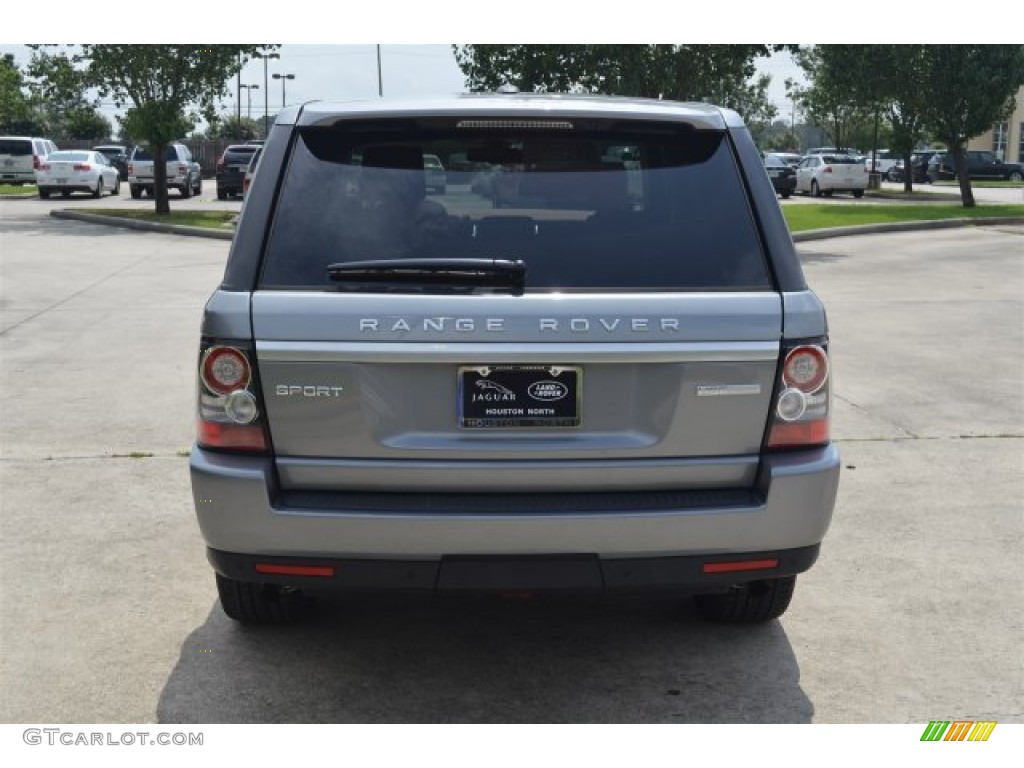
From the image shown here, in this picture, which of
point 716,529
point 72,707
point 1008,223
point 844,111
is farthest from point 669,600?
point 844,111

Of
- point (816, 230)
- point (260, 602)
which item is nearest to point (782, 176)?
point (816, 230)

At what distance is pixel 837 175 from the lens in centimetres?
4409

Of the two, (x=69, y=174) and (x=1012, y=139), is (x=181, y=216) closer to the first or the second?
(x=69, y=174)

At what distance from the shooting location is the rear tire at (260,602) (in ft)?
14.8

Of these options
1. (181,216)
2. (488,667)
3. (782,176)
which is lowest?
(782,176)

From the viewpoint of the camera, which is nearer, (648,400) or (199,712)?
(648,400)

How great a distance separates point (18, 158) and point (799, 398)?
4469 cm

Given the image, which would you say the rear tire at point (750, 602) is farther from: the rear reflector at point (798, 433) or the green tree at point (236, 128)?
the green tree at point (236, 128)

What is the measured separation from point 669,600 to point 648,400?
5.13 feet

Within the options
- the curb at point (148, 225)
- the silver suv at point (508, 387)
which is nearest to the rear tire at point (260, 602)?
the silver suv at point (508, 387)

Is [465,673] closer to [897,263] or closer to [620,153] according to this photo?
[620,153]

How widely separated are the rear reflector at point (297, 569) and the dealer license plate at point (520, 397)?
60 centimetres

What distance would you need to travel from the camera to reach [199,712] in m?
4.04

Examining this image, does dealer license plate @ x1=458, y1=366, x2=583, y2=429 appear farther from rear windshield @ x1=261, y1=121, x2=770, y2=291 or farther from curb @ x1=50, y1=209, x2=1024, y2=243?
curb @ x1=50, y1=209, x2=1024, y2=243
